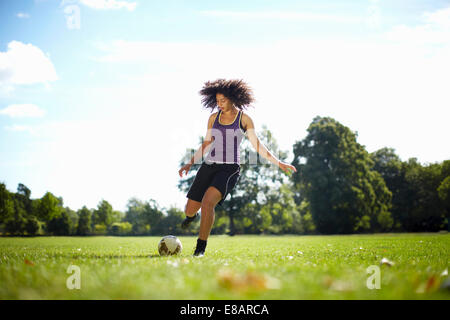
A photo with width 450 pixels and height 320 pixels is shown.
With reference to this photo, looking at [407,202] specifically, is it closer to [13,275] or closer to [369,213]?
[369,213]

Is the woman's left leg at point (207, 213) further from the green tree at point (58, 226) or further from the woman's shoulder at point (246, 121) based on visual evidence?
the green tree at point (58, 226)

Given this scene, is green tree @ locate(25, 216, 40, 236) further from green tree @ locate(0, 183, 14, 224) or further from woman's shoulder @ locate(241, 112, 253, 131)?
woman's shoulder @ locate(241, 112, 253, 131)

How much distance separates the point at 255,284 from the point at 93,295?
1139mm

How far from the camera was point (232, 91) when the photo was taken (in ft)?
22.2

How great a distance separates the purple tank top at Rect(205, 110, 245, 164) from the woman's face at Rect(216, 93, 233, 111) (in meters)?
0.28

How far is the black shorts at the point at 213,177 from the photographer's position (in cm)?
607

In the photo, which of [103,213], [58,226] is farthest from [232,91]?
[103,213]

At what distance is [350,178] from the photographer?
4322cm

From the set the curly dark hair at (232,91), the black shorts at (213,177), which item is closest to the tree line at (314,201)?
the curly dark hair at (232,91)

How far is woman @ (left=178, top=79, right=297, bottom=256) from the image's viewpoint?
5922 millimetres

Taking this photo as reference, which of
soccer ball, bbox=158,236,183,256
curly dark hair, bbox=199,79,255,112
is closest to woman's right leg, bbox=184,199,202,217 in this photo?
soccer ball, bbox=158,236,183,256

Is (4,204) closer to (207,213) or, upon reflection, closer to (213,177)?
(213,177)

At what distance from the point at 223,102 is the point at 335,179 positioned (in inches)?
1484
